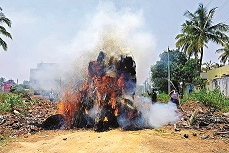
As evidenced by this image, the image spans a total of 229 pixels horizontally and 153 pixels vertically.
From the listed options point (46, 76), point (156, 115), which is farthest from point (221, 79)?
point (156, 115)

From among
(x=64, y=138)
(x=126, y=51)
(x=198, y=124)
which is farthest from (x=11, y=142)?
(x=198, y=124)

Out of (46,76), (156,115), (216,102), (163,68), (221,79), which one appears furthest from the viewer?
(163,68)

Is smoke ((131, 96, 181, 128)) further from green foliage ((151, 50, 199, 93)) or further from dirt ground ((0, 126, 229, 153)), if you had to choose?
green foliage ((151, 50, 199, 93))

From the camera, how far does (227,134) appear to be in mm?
10703

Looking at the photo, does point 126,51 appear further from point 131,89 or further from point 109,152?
point 109,152

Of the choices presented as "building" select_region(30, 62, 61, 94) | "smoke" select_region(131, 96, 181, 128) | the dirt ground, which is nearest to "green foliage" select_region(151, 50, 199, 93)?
"building" select_region(30, 62, 61, 94)

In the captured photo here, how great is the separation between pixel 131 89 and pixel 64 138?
3.72 metres

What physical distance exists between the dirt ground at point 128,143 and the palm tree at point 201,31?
23.3 m

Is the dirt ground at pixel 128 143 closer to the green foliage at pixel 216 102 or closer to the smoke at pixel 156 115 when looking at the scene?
the smoke at pixel 156 115

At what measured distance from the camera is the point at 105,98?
1281cm

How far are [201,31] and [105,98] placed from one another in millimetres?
23896

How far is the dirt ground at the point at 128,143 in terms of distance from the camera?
9305mm

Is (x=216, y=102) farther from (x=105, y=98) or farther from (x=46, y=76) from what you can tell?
(x=46, y=76)

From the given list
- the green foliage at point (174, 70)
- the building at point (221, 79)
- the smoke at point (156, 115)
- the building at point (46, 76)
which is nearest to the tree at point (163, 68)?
the green foliage at point (174, 70)
